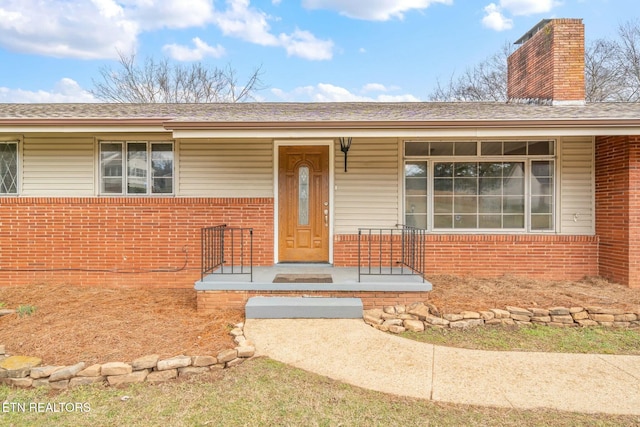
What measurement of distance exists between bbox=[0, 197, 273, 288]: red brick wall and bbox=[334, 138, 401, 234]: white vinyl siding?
1321mm

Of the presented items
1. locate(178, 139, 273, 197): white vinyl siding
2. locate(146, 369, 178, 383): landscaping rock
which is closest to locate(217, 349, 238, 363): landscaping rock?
locate(146, 369, 178, 383): landscaping rock

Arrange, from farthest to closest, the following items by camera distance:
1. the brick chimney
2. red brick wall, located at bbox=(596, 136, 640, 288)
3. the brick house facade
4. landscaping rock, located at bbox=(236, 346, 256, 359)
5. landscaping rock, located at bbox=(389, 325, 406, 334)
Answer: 1. the brick chimney
2. the brick house facade
3. red brick wall, located at bbox=(596, 136, 640, 288)
4. landscaping rock, located at bbox=(389, 325, 406, 334)
5. landscaping rock, located at bbox=(236, 346, 256, 359)

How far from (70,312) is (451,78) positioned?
71.4 feet

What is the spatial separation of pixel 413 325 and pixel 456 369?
118 centimetres

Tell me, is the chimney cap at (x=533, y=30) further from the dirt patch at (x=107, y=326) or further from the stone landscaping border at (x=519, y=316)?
the dirt patch at (x=107, y=326)

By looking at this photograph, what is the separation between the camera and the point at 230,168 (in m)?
6.63

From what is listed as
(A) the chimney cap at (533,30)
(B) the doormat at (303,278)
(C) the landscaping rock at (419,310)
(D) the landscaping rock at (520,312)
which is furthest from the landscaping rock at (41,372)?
(A) the chimney cap at (533,30)

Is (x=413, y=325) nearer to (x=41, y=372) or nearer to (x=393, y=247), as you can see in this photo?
(x=393, y=247)

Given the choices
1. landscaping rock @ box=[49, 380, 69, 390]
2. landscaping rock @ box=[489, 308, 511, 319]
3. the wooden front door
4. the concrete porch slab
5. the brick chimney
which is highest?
the brick chimney

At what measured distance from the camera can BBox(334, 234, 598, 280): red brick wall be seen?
6512 millimetres

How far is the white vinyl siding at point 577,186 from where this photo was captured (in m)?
6.52

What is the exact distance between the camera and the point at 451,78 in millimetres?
21484

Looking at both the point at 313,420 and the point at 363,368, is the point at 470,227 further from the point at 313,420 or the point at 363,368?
the point at 313,420

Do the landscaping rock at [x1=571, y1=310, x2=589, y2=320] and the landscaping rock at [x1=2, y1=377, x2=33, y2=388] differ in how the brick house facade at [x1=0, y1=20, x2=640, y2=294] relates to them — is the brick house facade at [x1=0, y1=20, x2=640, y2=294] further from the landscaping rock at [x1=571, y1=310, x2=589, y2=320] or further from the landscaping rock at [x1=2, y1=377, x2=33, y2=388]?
the landscaping rock at [x1=2, y1=377, x2=33, y2=388]
